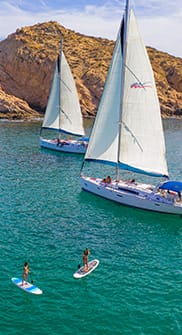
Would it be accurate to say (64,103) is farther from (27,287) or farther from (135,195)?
(27,287)

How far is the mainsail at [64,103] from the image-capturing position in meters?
70.9

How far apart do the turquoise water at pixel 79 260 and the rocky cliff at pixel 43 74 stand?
82127 mm

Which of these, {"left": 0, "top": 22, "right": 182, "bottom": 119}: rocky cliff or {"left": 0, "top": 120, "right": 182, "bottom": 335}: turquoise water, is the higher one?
{"left": 0, "top": 22, "right": 182, "bottom": 119}: rocky cliff

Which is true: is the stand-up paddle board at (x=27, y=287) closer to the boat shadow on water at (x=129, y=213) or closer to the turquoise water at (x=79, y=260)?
the turquoise water at (x=79, y=260)

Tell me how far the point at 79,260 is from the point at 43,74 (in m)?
112

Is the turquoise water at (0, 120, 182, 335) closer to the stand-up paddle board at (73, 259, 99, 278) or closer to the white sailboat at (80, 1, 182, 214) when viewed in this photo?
the stand-up paddle board at (73, 259, 99, 278)

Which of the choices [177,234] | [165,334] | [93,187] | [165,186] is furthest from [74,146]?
[165,334]

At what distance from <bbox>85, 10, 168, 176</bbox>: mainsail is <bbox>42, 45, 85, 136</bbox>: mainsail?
97.7 feet

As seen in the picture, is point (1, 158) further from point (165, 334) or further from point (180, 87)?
point (180, 87)

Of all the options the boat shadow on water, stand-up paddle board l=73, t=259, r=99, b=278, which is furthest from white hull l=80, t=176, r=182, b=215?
stand-up paddle board l=73, t=259, r=99, b=278

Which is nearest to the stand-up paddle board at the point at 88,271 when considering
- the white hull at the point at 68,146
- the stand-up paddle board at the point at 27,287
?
the stand-up paddle board at the point at 27,287

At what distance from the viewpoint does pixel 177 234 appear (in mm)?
34062

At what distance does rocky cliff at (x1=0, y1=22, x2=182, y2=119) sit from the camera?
131 meters

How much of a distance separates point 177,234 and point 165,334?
14469 mm
